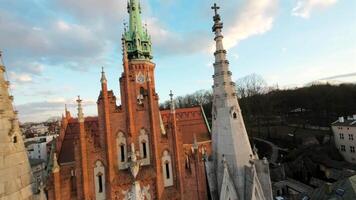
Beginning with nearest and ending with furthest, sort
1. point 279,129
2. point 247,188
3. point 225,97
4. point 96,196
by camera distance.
Result: point 247,188 → point 225,97 → point 96,196 → point 279,129

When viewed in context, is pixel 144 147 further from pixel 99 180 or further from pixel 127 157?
pixel 99 180

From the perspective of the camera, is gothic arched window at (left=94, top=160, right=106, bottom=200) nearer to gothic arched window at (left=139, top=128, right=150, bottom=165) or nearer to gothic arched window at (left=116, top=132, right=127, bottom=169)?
gothic arched window at (left=116, top=132, right=127, bottom=169)

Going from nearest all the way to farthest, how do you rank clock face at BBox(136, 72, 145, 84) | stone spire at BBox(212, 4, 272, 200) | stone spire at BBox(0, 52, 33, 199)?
stone spire at BBox(0, 52, 33, 199), stone spire at BBox(212, 4, 272, 200), clock face at BBox(136, 72, 145, 84)

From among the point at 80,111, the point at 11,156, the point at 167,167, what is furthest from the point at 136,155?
the point at 11,156

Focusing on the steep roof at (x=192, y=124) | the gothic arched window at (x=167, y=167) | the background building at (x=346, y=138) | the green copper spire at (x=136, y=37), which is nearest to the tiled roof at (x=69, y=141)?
the green copper spire at (x=136, y=37)

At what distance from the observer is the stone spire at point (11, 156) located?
5820 mm

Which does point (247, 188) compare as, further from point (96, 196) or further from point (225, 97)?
point (96, 196)

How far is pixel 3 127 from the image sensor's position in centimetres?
600

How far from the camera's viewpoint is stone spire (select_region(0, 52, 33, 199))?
5.82 meters

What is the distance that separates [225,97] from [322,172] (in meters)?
38.4

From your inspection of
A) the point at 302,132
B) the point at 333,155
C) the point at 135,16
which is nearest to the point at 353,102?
the point at 302,132

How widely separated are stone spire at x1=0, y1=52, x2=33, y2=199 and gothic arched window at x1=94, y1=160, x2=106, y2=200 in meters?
6.94

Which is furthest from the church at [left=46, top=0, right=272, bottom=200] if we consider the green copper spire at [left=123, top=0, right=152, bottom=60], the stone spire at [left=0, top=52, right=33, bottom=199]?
the green copper spire at [left=123, top=0, right=152, bottom=60]

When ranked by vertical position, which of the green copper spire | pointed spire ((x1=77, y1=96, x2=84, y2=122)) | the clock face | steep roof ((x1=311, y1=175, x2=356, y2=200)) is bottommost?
steep roof ((x1=311, y1=175, x2=356, y2=200))
